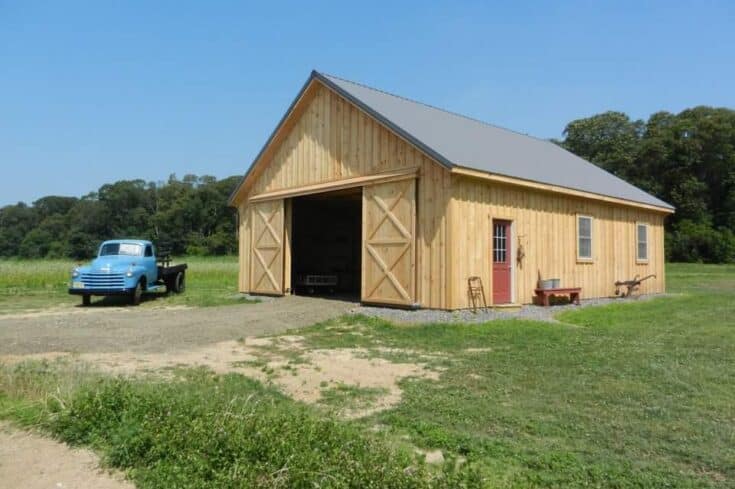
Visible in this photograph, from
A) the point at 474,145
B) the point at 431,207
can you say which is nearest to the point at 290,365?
the point at 431,207

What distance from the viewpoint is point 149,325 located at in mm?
11109

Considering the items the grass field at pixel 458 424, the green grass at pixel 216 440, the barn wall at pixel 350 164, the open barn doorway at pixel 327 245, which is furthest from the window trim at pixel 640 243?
the green grass at pixel 216 440

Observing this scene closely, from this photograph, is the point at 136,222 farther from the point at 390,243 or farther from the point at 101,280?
the point at 390,243

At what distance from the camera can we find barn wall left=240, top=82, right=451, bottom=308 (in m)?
11.9

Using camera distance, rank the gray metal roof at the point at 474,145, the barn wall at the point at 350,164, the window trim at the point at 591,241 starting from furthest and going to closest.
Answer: the window trim at the point at 591,241 < the gray metal roof at the point at 474,145 < the barn wall at the point at 350,164

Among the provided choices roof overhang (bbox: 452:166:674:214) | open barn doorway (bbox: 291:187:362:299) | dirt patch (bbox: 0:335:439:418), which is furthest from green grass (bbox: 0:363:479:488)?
open barn doorway (bbox: 291:187:362:299)

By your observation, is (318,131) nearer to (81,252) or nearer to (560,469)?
(560,469)

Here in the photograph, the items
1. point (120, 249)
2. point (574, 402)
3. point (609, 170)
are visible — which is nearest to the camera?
point (574, 402)

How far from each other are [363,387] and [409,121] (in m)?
9.36

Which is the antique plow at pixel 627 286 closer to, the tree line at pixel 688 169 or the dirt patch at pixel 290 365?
the dirt patch at pixel 290 365

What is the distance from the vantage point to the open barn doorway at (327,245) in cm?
1972

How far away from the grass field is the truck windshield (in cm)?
1051

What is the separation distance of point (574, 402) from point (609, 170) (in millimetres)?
51863

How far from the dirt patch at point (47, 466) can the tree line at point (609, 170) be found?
39391 mm
